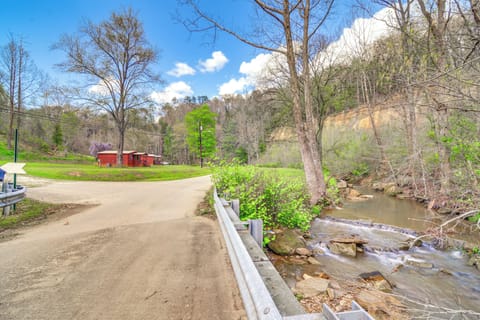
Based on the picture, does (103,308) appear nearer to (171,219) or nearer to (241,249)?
(241,249)

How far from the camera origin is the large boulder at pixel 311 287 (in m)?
3.41

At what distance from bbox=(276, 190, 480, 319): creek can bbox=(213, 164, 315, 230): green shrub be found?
1.01 metres

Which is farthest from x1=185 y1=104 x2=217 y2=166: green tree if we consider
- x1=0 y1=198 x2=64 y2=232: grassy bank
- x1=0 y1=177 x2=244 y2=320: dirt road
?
x1=0 y1=177 x2=244 y2=320: dirt road

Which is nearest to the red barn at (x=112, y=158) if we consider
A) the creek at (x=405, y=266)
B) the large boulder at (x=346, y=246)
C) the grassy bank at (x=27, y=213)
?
the grassy bank at (x=27, y=213)

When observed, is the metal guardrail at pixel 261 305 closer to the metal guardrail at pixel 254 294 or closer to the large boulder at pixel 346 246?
the metal guardrail at pixel 254 294

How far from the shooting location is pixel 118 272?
9.33ft

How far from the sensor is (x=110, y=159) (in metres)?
35.2

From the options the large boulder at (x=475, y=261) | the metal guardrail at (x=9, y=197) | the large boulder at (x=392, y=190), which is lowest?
the large boulder at (x=475, y=261)

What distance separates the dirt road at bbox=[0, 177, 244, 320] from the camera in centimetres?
213

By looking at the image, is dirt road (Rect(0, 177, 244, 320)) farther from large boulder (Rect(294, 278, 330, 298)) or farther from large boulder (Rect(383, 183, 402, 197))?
large boulder (Rect(383, 183, 402, 197))

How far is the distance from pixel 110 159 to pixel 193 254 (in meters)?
37.9

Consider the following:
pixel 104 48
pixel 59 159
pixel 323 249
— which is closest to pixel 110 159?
pixel 59 159

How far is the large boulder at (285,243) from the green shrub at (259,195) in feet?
1.72

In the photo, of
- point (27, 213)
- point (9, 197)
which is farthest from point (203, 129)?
point (9, 197)
